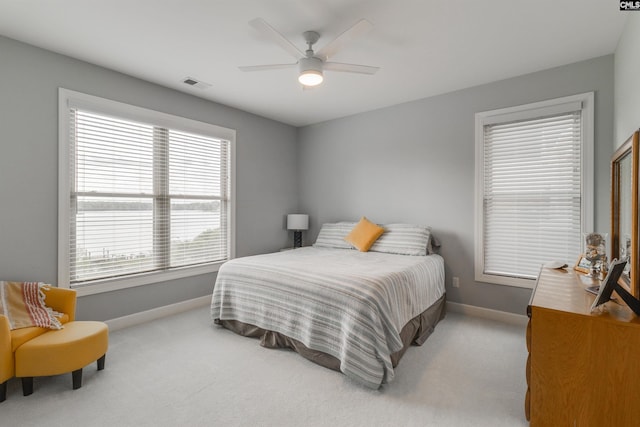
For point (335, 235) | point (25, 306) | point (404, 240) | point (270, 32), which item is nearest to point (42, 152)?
point (25, 306)

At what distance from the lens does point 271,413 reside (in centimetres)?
184

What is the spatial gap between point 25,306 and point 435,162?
4288 millimetres

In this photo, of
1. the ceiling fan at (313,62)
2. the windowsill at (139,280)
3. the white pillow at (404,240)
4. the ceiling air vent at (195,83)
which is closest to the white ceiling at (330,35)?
the ceiling air vent at (195,83)

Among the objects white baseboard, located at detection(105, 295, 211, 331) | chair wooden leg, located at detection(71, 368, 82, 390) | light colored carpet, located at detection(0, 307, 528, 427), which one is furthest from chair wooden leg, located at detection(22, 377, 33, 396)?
white baseboard, located at detection(105, 295, 211, 331)

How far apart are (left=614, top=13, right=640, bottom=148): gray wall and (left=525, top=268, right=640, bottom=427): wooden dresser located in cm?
132

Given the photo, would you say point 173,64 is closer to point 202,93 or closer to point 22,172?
point 202,93

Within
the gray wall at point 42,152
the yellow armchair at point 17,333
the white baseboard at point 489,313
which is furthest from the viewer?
the white baseboard at point 489,313

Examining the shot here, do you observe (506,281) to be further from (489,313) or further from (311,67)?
(311,67)

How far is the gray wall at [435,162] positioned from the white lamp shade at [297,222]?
0.26 meters

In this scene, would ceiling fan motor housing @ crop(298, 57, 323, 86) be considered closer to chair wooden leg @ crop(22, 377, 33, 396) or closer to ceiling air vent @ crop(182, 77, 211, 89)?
ceiling air vent @ crop(182, 77, 211, 89)

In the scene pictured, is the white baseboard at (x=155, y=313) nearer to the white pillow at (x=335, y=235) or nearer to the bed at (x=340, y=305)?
the bed at (x=340, y=305)

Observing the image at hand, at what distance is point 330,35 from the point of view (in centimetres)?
249

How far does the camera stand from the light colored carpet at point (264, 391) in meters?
1.80

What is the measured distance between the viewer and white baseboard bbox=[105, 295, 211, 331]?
3125 mm
